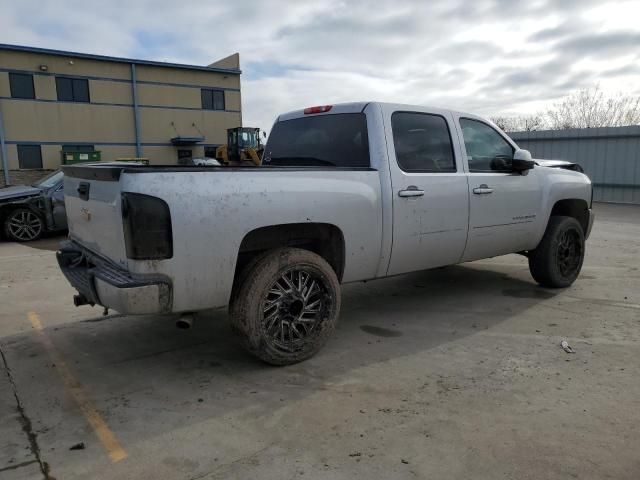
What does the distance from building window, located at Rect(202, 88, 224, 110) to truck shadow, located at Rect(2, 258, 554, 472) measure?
29.1 meters

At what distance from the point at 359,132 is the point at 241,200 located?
148 centimetres

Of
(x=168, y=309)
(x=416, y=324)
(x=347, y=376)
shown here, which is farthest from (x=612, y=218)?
(x=168, y=309)

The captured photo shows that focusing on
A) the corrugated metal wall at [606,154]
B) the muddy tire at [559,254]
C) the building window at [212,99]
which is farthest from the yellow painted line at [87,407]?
the building window at [212,99]

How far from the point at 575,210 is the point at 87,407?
18.9ft

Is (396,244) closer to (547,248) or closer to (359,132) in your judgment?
(359,132)

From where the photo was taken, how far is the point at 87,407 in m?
3.25

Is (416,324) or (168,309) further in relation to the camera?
(416,324)

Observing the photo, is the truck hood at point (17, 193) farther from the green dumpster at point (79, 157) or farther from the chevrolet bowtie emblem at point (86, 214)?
the green dumpster at point (79, 157)

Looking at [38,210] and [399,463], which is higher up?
[38,210]

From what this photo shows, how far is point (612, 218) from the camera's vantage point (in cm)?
1316

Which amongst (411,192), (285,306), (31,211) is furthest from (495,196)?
(31,211)

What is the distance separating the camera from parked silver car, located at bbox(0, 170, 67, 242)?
1014 cm

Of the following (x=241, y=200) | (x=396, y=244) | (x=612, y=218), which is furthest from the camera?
(x=612, y=218)

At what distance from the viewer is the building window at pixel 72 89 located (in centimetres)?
2738
